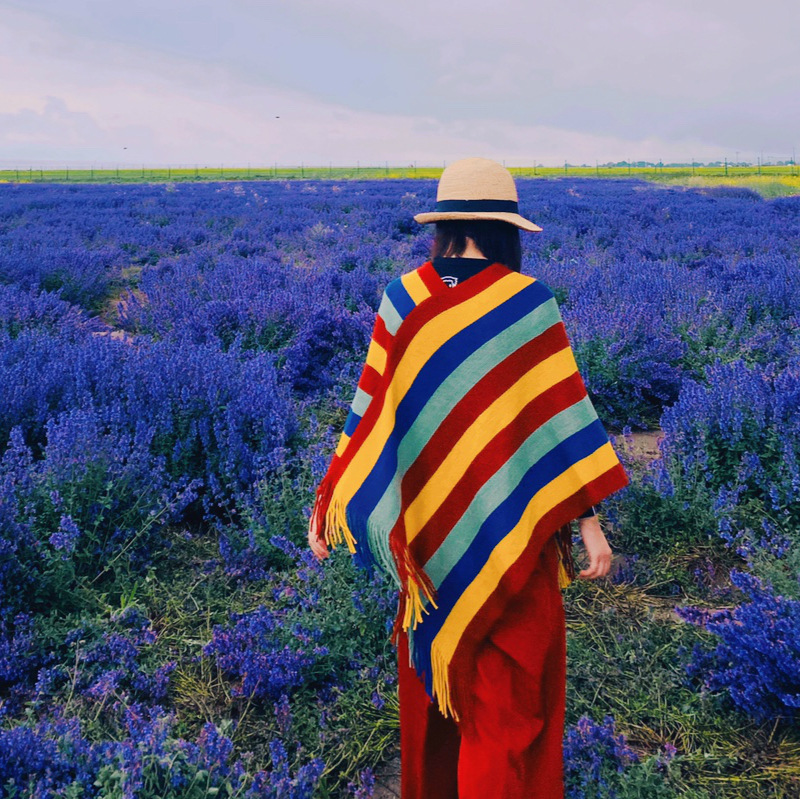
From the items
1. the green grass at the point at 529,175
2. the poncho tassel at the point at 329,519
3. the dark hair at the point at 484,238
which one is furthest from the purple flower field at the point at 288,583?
the green grass at the point at 529,175

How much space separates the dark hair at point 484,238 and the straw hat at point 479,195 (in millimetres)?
22

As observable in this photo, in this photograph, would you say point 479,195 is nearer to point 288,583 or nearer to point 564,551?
point 564,551

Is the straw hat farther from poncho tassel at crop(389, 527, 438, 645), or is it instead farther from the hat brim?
poncho tassel at crop(389, 527, 438, 645)

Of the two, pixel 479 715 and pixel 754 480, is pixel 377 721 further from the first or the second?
pixel 754 480

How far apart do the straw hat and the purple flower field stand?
4.55ft

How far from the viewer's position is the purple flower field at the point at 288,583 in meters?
1.82

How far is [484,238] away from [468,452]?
461 mm

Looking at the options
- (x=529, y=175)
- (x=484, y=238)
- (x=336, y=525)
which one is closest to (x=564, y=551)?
(x=336, y=525)

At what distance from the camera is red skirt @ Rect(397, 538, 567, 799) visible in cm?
133

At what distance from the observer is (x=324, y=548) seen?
161 centimetres

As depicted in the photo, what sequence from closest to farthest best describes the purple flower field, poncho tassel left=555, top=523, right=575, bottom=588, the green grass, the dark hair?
the dark hair → poncho tassel left=555, top=523, right=575, bottom=588 → the purple flower field → the green grass

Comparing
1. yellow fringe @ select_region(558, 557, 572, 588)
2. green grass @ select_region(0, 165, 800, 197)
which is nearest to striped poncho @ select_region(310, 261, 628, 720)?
yellow fringe @ select_region(558, 557, 572, 588)

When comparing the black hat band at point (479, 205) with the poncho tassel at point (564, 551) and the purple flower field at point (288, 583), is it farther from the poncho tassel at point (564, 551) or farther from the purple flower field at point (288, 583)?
the purple flower field at point (288, 583)

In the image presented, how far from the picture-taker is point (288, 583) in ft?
8.33
